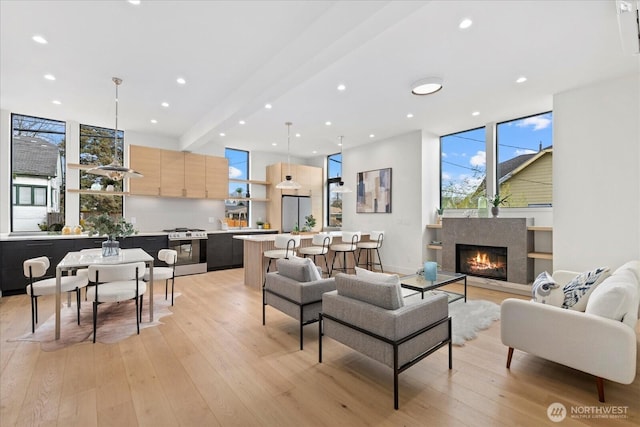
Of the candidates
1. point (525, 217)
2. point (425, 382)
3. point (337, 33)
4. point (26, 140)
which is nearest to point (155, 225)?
point (26, 140)

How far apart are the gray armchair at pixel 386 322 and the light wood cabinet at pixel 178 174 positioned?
5.13m

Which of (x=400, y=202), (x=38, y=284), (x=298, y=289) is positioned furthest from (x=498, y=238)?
(x=38, y=284)

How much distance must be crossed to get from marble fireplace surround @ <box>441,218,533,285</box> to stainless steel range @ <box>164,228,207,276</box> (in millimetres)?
5070

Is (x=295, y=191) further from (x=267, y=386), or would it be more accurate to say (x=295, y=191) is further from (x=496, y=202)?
(x=267, y=386)

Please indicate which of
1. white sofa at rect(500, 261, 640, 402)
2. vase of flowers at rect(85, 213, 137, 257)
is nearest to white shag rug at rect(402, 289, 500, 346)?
white sofa at rect(500, 261, 640, 402)

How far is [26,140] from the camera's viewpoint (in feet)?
17.5

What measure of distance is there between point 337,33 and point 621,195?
4.20 metres

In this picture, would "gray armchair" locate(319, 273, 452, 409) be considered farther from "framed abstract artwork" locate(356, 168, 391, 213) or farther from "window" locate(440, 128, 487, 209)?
"framed abstract artwork" locate(356, 168, 391, 213)

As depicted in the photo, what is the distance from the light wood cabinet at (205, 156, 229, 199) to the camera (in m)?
6.92

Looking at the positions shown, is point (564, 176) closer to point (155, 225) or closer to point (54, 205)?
point (155, 225)

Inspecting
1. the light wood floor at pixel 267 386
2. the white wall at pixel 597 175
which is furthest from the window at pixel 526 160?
the light wood floor at pixel 267 386

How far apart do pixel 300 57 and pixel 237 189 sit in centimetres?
525

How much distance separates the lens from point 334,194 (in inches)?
342

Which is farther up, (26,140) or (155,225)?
(26,140)
